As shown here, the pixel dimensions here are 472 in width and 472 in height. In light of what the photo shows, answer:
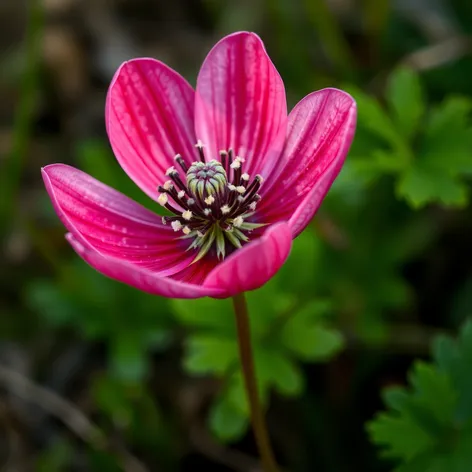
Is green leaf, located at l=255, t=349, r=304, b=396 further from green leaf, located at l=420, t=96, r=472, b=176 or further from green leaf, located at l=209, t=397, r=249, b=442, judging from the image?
green leaf, located at l=420, t=96, r=472, b=176

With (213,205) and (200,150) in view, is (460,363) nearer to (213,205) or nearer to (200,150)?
(213,205)

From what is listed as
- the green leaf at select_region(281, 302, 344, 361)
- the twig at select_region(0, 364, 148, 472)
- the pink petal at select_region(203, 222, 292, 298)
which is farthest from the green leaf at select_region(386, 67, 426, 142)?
the twig at select_region(0, 364, 148, 472)

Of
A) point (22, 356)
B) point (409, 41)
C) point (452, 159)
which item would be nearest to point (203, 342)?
A: point (452, 159)

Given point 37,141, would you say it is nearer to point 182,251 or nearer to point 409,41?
point 409,41

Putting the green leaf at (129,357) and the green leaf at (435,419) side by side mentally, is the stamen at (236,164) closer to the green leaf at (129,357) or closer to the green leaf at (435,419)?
the green leaf at (435,419)

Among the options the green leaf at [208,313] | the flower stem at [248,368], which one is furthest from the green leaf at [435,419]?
the green leaf at [208,313]

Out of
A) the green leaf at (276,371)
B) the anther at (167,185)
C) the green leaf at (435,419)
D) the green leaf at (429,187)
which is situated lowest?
the green leaf at (276,371)
